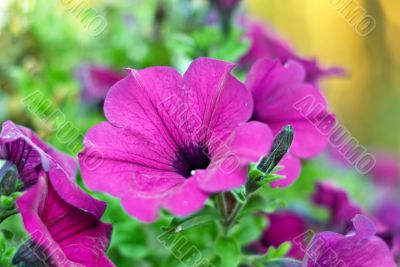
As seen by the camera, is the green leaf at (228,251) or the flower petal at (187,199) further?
the green leaf at (228,251)

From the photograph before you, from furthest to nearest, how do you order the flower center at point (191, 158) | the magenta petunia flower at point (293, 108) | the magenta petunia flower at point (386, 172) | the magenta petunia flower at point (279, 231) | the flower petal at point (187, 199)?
the magenta petunia flower at point (386, 172)
the magenta petunia flower at point (279, 231)
the magenta petunia flower at point (293, 108)
the flower center at point (191, 158)
the flower petal at point (187, 199)

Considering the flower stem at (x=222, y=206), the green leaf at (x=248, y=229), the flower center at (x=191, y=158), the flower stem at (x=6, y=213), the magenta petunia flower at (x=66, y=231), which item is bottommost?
the flower stem at (x=6, y=213)

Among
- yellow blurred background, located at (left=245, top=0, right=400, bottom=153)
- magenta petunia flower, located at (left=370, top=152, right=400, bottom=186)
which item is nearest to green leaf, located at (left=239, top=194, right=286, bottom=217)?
magenta petunia flower, located at (left=370, top=152, right=400, bottom=186)

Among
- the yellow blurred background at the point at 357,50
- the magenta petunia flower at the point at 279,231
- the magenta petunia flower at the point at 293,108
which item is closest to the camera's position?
the magenta petunia flower at the point at 293,108

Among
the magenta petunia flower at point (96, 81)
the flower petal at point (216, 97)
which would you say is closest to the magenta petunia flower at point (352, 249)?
the flower petal at point (216, 97)

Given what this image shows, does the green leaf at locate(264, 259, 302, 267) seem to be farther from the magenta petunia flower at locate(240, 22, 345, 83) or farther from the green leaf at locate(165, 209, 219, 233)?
the magenta petunia flower at locate(240, 22, 345, 83)

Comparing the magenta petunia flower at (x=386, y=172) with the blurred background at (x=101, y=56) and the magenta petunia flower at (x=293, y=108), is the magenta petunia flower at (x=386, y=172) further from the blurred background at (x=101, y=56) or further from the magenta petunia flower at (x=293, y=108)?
the magenta petunia flower at (x=293, y=108)

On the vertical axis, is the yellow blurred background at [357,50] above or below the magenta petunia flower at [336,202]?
above

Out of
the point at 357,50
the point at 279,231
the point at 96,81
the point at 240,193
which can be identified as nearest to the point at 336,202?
the point at 279,231
